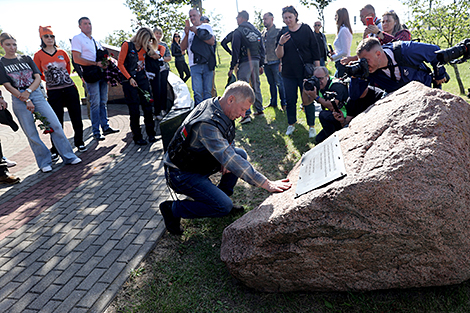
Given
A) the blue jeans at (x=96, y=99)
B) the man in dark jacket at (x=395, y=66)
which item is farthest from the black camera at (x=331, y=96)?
the blue jeans at (x=96, y=99)

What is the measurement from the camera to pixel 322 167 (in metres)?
2.57

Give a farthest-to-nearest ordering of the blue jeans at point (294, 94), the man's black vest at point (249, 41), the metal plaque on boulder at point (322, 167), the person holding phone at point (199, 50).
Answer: the man's black vest at point (249, 41), the person holding phone at point (199, 50), the blue jeans at point (294, 94), the metal plaque on boulder at point (322, 167)

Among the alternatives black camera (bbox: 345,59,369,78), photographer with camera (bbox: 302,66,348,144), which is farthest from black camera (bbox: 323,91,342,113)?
black camera (bbox: 345,59,369,78)

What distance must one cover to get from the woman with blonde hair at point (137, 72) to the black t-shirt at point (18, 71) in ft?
4.61

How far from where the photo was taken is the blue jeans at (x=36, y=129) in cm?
518

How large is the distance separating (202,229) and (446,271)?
2251 mm

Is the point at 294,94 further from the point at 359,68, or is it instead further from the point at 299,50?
the point at 359,68

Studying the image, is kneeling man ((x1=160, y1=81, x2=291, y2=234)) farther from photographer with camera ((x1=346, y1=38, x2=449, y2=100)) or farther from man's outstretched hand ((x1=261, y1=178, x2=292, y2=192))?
photographer with camera ((x1=346, y1=38, x2=449, y2=100))

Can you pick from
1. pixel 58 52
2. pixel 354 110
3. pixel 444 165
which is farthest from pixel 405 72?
pixel 58 52

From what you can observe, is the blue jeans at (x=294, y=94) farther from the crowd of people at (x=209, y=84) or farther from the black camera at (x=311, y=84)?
the black camera at (x=311, y=84)

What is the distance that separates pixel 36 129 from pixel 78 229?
8.76 feet

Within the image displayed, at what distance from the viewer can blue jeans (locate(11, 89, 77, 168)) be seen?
518 centimetres

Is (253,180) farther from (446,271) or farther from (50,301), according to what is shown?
(50,301)

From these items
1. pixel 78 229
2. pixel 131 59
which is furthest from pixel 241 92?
pixel 131 59
